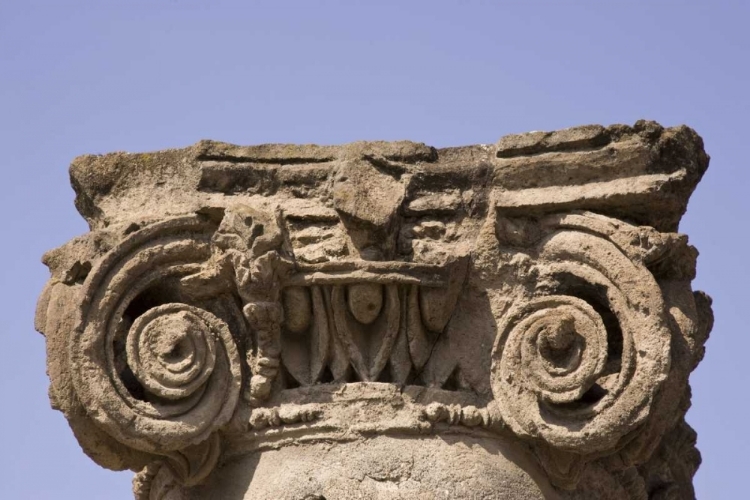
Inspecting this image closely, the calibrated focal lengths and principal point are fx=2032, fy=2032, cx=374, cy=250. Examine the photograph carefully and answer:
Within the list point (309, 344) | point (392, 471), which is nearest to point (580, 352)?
point (392, 471)

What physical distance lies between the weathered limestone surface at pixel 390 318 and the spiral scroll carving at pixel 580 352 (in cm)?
1

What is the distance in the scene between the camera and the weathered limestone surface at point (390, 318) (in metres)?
9.62

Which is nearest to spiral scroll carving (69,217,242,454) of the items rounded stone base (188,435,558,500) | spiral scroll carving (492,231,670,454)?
rounded stone base (188,435,558,500)

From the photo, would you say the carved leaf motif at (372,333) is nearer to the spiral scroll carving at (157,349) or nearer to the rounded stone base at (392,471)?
the rounded stone base at (392,471)

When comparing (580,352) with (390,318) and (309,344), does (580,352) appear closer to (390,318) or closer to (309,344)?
(390,318)

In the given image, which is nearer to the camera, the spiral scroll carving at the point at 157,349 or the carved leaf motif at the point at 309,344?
the spiral scroll carving at the point at 157,349

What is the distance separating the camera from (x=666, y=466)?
10.8 meters

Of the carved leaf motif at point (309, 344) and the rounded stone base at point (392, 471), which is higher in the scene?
the carved leaf motif at point (309, 344)

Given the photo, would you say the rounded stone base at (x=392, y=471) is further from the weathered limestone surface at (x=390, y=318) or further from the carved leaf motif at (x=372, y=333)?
the carved leaf motif at (x=372, y=333)

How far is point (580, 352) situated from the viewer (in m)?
9.63

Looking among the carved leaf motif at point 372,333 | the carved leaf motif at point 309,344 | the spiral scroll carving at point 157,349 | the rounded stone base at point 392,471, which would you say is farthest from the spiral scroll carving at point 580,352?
the spiral scroll carving at point 157,349

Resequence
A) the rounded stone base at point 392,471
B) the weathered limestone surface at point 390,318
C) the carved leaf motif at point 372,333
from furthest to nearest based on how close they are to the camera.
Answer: the carved leaf motif at point 372,333
the weathered limestone surface at point 390,318
the rounded stone base at point 392,471

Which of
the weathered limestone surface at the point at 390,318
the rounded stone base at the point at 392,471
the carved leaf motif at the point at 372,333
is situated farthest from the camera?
the carved leaf motif at the point at 372,333

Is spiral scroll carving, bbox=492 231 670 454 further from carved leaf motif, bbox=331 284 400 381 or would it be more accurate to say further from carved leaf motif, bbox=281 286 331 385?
carved leaf motif, bbox=281 286 331 385
